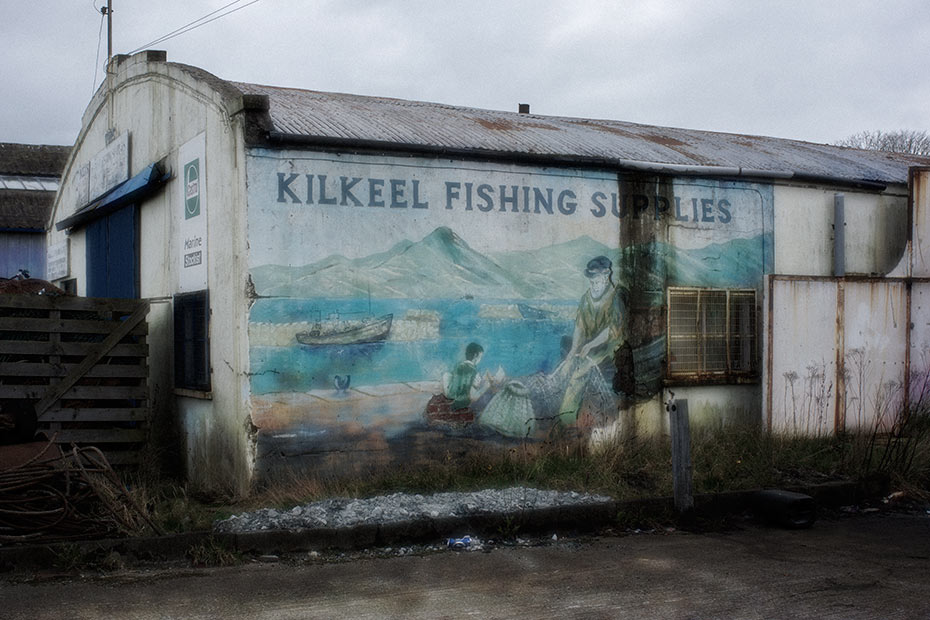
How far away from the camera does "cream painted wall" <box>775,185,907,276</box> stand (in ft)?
39.3

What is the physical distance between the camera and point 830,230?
12.3 metres

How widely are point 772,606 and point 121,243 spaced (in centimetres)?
1015

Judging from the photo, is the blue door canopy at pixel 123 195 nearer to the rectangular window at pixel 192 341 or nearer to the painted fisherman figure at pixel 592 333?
the rectangular window at pixel 192 341

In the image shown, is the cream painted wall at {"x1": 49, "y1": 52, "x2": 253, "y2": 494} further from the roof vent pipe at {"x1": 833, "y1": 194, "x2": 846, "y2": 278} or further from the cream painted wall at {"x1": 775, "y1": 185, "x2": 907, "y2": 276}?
the roof vent pipe at {"x1": 833, "y1": 194, "x2": 846, "y2": 278}

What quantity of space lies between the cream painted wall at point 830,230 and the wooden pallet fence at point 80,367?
7945 mm

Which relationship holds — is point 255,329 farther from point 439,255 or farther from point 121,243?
point 121,243

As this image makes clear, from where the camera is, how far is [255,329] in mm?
9047

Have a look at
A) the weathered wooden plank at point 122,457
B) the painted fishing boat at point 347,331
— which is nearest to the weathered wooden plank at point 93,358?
the weathered wooden plank at point 122,457

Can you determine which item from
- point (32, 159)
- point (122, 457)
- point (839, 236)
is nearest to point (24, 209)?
point (32, 159)

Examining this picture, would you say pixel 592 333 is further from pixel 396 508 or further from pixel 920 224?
pixel 920 224

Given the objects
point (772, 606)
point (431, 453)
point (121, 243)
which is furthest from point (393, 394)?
point (121, 243)

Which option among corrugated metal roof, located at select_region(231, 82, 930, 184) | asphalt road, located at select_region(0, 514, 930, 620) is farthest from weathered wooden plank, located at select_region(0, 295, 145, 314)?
asphalt road, located at select_region(0, 514, 930, 620)

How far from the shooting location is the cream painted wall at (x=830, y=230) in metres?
12.0

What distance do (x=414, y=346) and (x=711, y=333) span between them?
400cm
